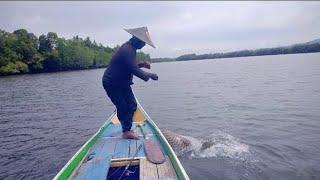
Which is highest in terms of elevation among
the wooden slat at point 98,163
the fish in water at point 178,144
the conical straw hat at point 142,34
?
the conical straw hat at point 142,34

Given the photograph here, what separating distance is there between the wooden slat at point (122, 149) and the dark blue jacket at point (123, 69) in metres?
1.57

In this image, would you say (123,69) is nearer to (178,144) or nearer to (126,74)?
(126,74)

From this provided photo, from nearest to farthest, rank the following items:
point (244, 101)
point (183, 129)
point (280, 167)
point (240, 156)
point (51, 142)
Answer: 1. point (280, 167)
2. point (240, 156)
3. point (51, 142)
4. point (183, 129)
5. point (244, 101)

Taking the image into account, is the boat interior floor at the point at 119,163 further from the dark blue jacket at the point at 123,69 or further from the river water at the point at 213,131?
the river water at the point at 213,131

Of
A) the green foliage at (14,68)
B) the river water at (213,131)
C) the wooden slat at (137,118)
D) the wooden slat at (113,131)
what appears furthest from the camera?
the green foliage at (14,68)

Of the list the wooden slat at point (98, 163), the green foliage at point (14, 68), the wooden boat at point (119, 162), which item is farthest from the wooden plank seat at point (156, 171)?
the green foliage at point (14, 68)

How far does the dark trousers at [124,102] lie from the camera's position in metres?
9.34

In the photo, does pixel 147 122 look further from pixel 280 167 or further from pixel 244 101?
pixel 244 101

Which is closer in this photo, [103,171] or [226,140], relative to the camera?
[103,171]

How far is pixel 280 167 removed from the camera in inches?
444

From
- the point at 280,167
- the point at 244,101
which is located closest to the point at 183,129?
the point at 280,167

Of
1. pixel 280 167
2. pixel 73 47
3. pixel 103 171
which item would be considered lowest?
pixel 280 167

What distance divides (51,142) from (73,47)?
110991 mm

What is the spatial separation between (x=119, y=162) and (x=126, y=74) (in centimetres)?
249
